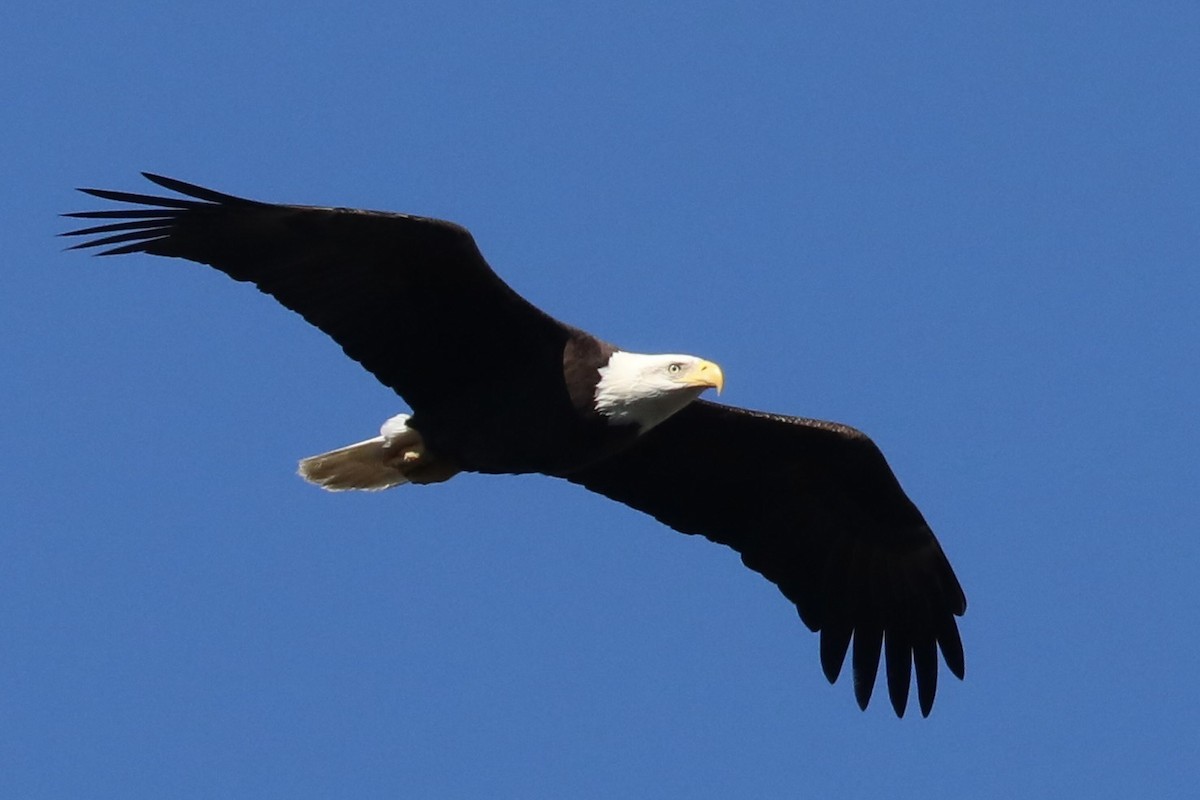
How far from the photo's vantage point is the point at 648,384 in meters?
10.9

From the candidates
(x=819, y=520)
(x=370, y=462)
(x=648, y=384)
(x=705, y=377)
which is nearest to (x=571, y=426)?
(x=648, y=384)

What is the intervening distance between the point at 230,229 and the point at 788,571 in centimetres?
380

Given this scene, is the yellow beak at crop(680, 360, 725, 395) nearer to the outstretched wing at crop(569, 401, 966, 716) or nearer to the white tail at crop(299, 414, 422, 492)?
the outstretched wing at crop(569, 401, 966, 716)

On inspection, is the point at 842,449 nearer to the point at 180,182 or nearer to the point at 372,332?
the point at 372,332

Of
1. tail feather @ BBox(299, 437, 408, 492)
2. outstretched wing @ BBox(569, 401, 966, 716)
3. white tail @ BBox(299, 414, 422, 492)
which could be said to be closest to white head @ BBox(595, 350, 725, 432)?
outstretched wing @ BBox(569, 401, 966, 716)

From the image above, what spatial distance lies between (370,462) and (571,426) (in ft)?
4.61

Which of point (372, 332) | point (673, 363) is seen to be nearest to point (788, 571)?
point (673, 363)

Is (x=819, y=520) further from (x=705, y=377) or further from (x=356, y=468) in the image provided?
(x=356, y=468)

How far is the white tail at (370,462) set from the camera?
11492 mm

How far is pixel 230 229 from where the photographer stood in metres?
10.6

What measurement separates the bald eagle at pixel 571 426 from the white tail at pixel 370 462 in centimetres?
1

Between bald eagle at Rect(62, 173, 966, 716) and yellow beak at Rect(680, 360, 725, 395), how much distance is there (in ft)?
0.03

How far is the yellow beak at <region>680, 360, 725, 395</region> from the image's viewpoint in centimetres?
1088

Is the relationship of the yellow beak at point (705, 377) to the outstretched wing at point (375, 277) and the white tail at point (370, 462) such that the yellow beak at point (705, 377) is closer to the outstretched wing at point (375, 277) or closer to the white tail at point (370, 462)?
the outstretched wing at point (375, 277)
